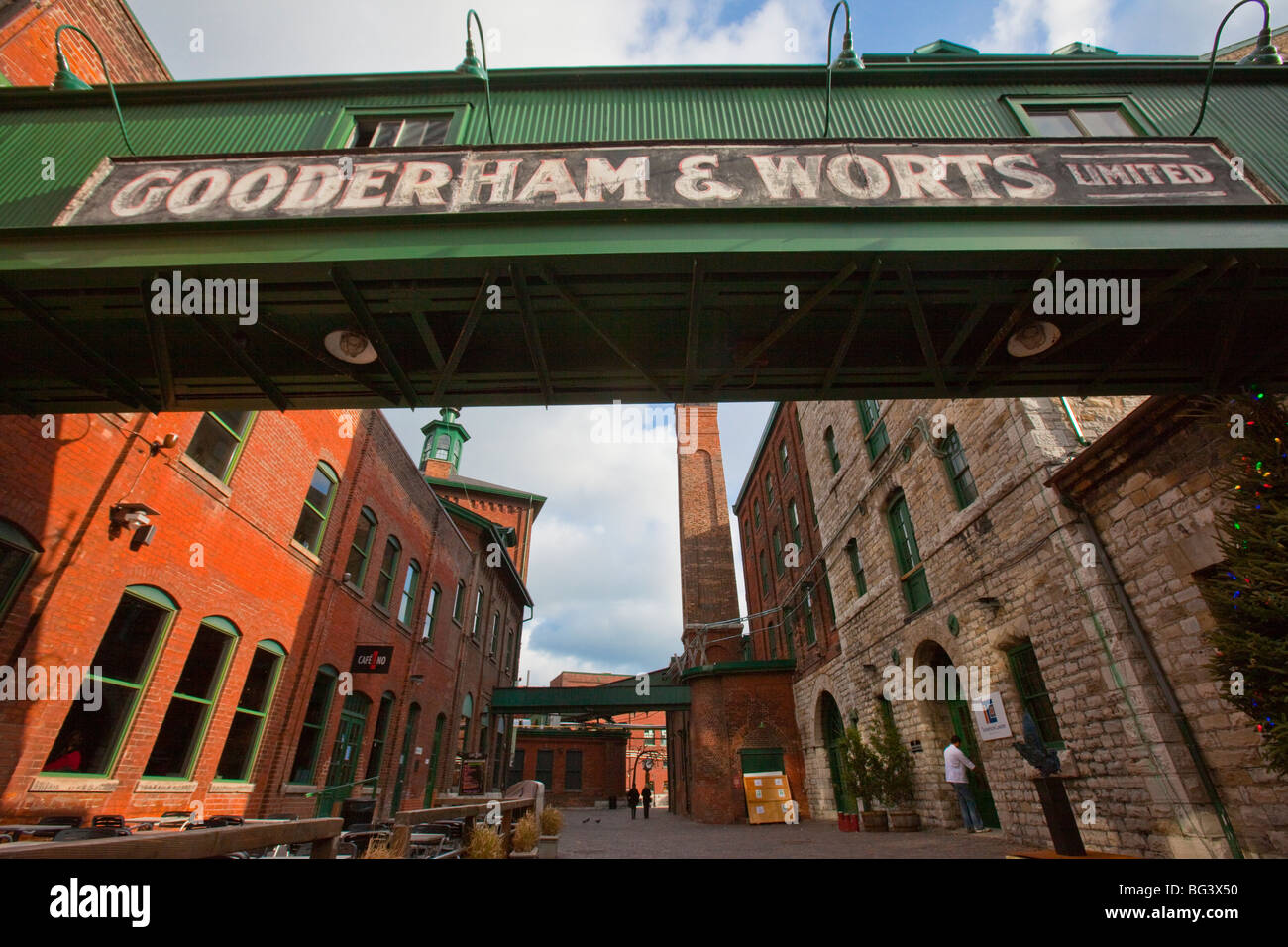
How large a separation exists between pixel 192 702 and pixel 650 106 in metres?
10.3

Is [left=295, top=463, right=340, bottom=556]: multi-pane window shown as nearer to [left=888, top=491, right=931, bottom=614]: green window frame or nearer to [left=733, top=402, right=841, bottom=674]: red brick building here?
[left=888, top=491, right=931, bottom=614]: green window frame

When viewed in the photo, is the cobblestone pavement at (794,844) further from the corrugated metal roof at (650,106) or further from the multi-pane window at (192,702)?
the corrugated metal roof at (650,106)

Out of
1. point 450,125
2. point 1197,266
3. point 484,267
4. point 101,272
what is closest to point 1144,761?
point 1197,266

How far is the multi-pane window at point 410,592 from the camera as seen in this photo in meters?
15.6

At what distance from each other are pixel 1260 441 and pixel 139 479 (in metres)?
12.3

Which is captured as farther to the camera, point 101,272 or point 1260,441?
point 1260,441

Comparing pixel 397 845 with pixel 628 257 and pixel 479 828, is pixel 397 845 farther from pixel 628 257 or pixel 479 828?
pixel 628 257

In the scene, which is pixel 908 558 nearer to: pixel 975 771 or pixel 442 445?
pixel 975 771

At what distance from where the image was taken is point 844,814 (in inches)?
495

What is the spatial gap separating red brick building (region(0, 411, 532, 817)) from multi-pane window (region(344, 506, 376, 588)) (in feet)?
0.19

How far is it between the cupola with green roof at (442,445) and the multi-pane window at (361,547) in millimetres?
21062

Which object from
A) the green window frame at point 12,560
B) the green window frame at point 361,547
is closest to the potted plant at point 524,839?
the green window frame at point 12,560

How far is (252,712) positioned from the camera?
9.80m

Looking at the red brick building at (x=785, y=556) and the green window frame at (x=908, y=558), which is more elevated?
the red brick building at (x=785, y=556)
